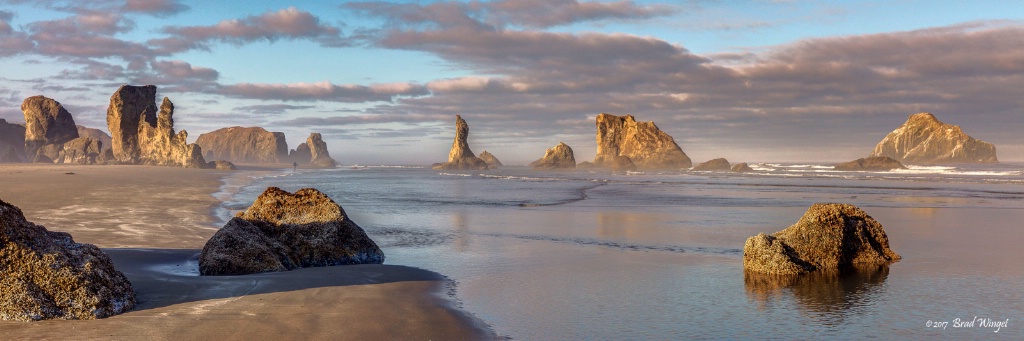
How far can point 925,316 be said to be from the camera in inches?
372

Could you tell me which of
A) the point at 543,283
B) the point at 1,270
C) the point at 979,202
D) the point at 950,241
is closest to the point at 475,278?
the point at 543,283

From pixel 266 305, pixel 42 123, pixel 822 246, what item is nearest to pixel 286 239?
pixel 266 305

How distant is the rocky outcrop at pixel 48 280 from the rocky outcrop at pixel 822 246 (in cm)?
1124

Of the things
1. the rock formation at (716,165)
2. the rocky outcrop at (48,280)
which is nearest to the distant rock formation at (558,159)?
the rock formation at (716,165)

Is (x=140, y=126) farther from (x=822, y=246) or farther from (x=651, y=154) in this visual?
(x=822, y=246)

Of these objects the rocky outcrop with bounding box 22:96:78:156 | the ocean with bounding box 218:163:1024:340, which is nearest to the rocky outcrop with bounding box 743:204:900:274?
the ocean with bounding box 218:163:1024:340

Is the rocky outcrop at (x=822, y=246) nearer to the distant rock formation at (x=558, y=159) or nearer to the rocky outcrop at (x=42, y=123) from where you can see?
the distant rock formation at (x=558, y=159)

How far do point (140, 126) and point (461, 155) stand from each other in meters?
76.6

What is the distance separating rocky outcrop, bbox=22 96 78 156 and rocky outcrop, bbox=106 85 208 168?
121 ft

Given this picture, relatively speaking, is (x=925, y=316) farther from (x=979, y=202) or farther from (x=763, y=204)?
(x=979, y=202)

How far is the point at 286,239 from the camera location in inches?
535

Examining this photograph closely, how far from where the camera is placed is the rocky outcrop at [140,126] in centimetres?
14125

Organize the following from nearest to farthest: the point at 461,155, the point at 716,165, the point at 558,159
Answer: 1. the point at 716,165
2. the point at 461,155
3. the point at 558,159

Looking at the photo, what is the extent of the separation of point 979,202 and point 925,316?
31266mm
